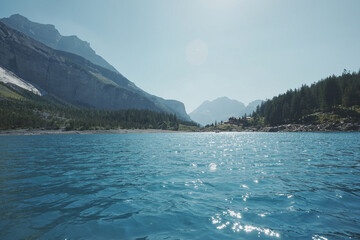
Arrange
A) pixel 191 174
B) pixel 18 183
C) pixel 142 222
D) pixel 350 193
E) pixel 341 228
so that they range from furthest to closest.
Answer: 1. pixel 191 174
2. pixel 18 183
3. pixel 350 193
4. pixel 142 222
5. pixel 341 228

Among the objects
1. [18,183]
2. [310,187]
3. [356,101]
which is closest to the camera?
[310,187]

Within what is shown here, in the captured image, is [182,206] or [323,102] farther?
[323,102]

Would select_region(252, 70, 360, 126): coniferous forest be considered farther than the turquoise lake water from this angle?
Yes

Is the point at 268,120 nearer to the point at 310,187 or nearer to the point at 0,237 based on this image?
the point at 310,187

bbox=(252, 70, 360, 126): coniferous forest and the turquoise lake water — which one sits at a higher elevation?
bbox=(252, 70, 360, 126): coniferous forest

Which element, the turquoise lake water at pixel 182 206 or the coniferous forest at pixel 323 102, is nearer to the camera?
the turquoise lake water at pixel 182 206

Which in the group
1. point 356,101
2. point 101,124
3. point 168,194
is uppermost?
point 356,101

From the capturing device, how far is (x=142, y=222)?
780 cm

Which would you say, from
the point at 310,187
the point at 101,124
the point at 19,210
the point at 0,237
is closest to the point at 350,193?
the point at 310,187

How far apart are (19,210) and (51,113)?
662ft

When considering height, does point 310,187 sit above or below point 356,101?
below

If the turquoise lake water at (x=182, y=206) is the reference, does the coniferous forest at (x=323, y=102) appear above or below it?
above

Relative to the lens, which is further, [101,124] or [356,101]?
[101,124]

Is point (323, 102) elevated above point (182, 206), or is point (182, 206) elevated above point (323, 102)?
point (323, 102)
